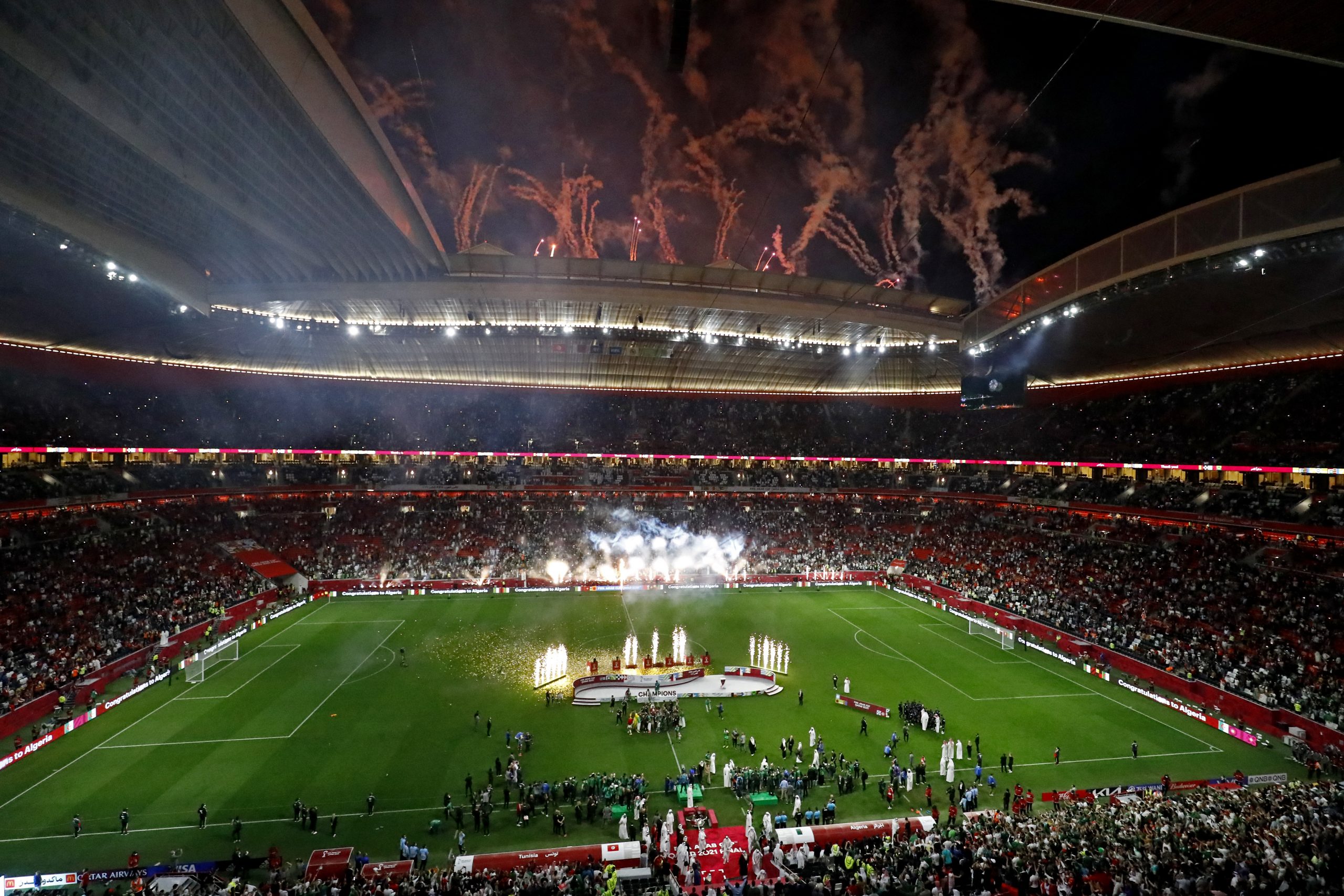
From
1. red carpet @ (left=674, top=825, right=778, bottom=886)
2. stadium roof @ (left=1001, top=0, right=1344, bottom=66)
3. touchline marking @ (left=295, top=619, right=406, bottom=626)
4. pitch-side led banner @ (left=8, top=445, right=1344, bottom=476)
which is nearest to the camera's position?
stadium roof @ (left=1001, top=0, right=1344, bottom=66)

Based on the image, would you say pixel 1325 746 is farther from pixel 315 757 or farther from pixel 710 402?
pixel 710 402

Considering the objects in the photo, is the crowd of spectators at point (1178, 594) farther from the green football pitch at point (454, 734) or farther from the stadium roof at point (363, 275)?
the stadium roof at point (363, 275)

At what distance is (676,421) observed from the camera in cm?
6247

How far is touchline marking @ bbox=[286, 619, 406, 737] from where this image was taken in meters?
23.1

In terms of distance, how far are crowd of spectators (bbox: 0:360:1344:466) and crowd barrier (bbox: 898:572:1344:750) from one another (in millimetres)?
15269

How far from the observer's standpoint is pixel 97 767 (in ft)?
65.0

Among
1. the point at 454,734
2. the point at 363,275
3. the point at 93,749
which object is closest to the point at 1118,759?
the point at 454,734

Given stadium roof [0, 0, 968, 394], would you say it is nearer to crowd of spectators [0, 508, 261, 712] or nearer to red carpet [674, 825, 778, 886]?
crowd of spectators [0, 508, 261, 712]

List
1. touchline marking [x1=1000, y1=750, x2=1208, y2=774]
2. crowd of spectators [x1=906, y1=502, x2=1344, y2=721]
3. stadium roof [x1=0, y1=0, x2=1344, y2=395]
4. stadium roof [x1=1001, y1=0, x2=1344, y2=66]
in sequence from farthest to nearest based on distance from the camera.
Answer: crowd of spectators [x1=906, y1=502, x2=1344, y2=721] → touchline marking [x1=1000, y1=750, x2=1208, y2=774] → stadium roof [x1=0, y1=0, x2=1344, y2=395] → stadium roof [x1=1001, y1=0, x2=1344, y2=66]

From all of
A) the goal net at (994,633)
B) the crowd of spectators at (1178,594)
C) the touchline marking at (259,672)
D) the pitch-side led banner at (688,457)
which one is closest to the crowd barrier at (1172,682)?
the crowd of spectators at (1178,594)

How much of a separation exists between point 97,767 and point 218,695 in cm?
587

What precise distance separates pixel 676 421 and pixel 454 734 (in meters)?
43.0

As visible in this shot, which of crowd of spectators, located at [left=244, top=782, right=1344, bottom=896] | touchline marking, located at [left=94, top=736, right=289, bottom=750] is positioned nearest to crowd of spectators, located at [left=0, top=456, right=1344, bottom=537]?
touchline marking, located at [left=94, top=736, right=289, bottom=750]

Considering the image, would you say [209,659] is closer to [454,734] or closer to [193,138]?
[454,734]
